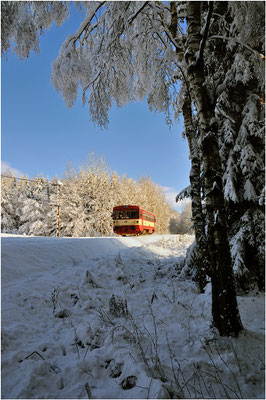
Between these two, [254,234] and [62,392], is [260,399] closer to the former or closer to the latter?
[62,392]

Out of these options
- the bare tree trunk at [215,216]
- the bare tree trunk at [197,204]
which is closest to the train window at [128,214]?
the bare tree trunk at [197,204]

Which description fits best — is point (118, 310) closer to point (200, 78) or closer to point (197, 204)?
point (197, 204)

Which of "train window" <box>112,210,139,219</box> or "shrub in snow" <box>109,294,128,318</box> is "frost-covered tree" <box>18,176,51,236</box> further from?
"shrub in snow" <box>109,294,128,318</box>

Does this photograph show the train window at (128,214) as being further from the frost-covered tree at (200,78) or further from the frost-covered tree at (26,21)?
the frost-covered tree at (26,21)

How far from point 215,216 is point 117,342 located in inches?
84.1

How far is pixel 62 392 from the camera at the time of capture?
184 cm

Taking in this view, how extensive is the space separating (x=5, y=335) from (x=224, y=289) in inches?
117

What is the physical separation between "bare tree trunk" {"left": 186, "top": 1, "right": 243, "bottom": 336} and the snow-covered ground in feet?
0.84

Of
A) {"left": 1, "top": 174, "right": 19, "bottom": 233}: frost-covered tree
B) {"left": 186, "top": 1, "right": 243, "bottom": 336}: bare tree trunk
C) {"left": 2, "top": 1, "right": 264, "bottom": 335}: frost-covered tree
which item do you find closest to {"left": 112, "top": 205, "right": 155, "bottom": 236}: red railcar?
{"left": 2, "top": 1, "right": 264, "bottom": 335}: frost-covered tree

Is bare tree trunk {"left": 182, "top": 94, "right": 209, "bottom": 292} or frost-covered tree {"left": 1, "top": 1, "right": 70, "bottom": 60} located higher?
frost-covered tree {"left": 1, "top": 1, "right": 70, "bottom": 60}

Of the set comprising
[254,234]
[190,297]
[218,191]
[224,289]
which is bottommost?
[190,297]

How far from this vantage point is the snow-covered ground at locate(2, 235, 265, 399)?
1852mm

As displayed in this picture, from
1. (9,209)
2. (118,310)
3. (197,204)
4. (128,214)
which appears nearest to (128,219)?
(128,214)

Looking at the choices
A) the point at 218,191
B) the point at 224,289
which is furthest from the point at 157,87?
the point at 224,289
